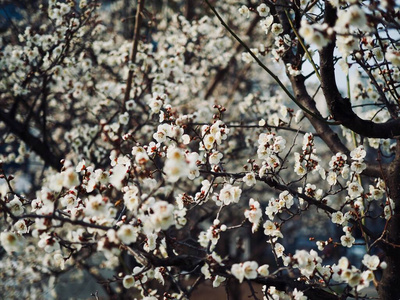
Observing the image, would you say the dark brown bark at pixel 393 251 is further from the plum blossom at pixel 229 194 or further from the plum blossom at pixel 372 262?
the plum blossom at pixel 229 194

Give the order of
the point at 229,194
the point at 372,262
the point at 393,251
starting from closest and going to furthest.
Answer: the point at 372,262, the point at 229,194, the point at 393,251

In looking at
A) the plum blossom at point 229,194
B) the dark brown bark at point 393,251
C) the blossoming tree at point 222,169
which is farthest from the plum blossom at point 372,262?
the plum blossom at point 229,194

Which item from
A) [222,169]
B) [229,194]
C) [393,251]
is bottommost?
[393,251]

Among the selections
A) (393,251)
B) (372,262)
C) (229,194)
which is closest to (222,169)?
(229,194)

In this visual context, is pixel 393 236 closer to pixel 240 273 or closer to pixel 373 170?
pixel 373 170

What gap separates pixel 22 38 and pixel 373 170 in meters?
4.00


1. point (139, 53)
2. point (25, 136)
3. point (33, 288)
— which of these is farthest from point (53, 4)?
point (33, 288)

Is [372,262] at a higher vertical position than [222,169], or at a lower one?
lower

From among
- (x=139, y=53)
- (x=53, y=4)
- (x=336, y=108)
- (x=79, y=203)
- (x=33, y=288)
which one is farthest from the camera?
(x=33, y=288)

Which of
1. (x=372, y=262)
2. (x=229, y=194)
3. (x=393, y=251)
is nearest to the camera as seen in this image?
(x=372, y=262)

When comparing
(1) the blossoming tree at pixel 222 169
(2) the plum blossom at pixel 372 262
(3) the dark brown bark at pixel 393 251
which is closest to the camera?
(1) the blossoming tree at pixel 222 169

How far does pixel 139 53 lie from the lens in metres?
5.11

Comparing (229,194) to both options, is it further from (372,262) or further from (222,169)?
(372,262)

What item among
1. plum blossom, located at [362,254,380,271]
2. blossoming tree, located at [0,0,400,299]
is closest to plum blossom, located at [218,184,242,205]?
blossoming tree, located at [0,0,400,299]
